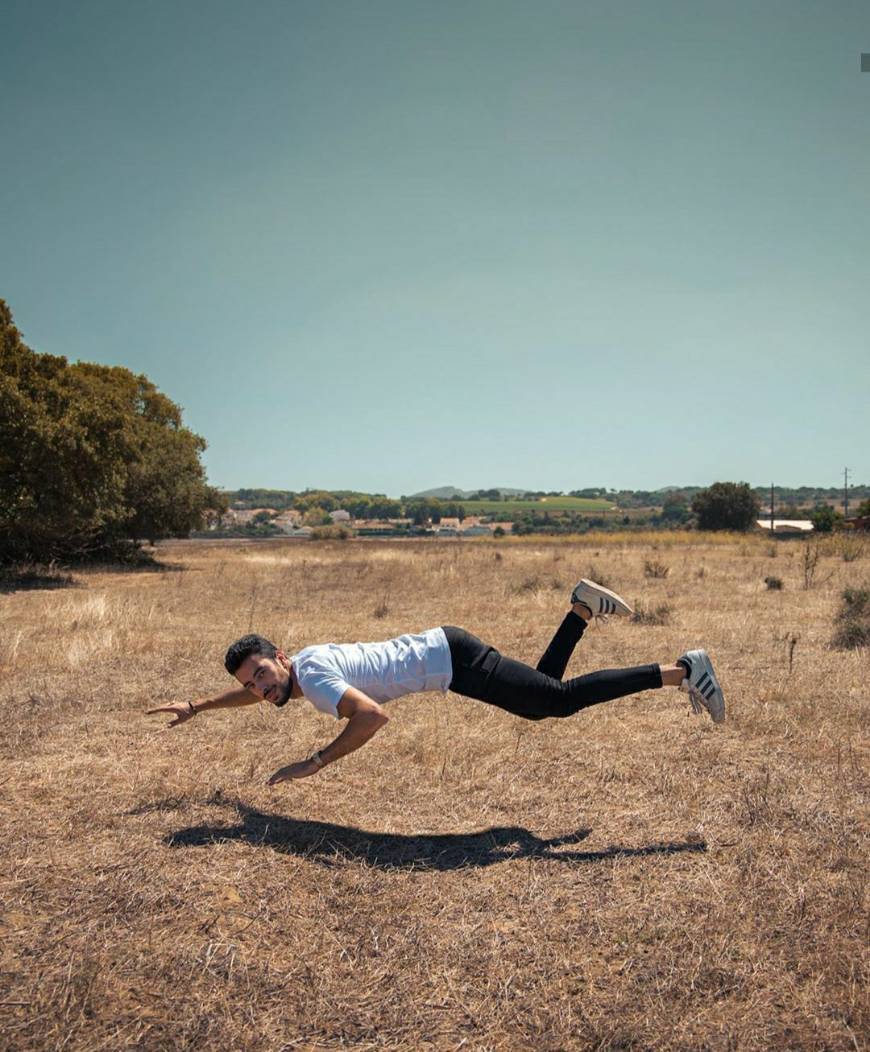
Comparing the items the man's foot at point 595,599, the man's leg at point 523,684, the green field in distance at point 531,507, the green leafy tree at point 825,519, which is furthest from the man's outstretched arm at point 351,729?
the green field in distance at point 531,507

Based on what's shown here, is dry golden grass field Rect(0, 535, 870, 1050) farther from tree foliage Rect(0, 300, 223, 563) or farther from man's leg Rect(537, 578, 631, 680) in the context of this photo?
tree foliage Rect(0, 300, 223, 563)

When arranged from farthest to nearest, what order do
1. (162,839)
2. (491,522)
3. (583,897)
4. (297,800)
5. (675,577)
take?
1. (491,522)
2. (675,577)
3. (297,800)
4. (162,839)
5. (583,897)

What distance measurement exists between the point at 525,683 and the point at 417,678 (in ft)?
2.06

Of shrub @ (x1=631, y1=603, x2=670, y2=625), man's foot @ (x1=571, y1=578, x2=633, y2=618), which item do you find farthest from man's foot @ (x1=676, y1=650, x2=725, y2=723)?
shrub @ (x1=631, y1=603, x2=670, y2=625)

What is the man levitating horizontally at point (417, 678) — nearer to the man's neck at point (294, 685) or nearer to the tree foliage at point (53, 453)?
the man's neck at point (294, 685)

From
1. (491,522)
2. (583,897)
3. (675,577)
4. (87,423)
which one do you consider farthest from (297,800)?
(491,522)

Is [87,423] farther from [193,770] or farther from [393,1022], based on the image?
[393,1022]

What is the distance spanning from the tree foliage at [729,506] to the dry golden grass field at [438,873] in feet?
206

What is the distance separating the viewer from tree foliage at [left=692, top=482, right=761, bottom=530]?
6762 centimetres

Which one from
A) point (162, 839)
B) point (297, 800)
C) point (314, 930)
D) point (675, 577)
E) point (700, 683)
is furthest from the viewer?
point (675, 577)

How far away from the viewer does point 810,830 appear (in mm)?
4344

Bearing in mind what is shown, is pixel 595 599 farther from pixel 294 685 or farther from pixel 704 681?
pixel 294 685

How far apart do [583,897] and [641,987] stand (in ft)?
Result: 2.58

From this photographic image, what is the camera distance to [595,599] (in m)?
5.12
